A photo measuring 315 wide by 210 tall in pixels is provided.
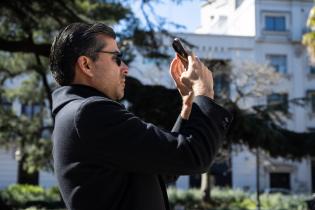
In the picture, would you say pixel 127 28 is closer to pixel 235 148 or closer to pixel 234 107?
pixel 234 107

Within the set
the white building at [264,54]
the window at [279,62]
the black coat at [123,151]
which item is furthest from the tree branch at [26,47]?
the window at [279,62]

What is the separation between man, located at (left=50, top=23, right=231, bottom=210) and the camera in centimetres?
199

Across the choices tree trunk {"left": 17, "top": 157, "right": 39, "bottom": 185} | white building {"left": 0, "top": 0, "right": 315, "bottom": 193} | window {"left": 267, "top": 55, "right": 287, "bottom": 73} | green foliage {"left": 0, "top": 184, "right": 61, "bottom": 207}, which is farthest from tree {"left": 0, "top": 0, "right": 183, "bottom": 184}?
tree trunk {"left": 17, "top": 157, "right": 39, "bottom": 185}

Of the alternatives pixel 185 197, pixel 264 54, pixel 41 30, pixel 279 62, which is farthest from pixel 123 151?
pixel 185 197

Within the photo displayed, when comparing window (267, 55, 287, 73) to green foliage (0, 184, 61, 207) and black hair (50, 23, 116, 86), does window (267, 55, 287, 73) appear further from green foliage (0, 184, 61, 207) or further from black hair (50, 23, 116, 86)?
black hair (50, 23, 116, 86)

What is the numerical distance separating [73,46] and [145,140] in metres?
0.50

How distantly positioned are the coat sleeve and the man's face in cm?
16

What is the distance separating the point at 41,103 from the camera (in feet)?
79.6

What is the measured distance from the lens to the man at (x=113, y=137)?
78.4 inches

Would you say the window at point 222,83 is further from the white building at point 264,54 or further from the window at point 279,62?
the window at point 279,62

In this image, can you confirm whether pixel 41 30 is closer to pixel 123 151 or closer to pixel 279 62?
pixel 279 62

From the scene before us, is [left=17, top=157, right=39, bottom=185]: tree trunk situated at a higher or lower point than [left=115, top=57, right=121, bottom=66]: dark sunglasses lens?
lower

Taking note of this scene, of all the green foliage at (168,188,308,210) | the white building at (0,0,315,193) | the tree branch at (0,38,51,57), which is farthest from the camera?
the green foliage at (168,188,308,210)

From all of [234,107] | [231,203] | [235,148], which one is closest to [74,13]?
[234,107]
